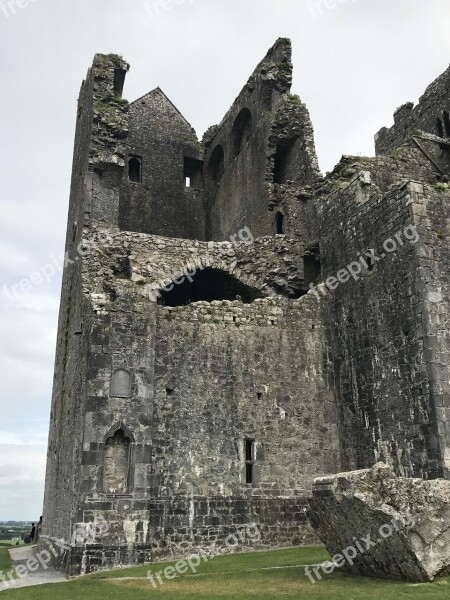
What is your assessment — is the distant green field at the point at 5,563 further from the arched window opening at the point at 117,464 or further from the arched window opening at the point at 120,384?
the arched window opening at the point at 120,384

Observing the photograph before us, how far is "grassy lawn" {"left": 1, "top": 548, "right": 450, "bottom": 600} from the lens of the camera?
836 cm

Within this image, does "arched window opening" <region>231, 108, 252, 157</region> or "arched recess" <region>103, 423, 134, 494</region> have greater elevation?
"arched window opening" <region>231, 108, 252, 157</region>

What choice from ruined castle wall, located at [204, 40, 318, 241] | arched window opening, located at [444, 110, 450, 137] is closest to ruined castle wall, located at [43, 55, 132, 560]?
ruined castle wall, located at [204, 40, 318, 241]

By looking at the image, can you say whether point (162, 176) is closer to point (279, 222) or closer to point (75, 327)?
point (279, 222)

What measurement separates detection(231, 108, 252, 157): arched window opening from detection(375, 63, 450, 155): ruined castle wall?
6.63 metres

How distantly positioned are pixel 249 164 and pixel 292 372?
11.2 meters

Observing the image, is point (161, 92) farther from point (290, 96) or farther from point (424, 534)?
point (424, 534)

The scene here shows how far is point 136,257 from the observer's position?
732 inches

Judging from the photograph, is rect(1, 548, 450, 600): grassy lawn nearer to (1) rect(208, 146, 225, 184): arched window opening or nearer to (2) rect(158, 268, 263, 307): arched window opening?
(2) rect(158, 268, 263, 307): arched window opening

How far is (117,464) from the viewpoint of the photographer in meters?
14.5

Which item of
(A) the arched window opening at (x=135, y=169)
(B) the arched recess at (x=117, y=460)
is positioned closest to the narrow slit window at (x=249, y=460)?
(B) the arched recess at (x=117, y=460)

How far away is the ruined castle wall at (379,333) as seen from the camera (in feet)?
47.4

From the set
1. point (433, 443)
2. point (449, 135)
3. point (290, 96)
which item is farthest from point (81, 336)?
point (449, 135)

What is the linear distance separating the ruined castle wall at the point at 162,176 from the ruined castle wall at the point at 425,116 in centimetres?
940
